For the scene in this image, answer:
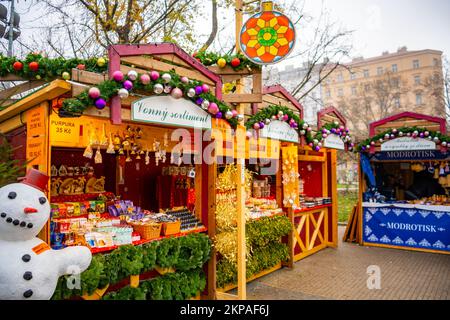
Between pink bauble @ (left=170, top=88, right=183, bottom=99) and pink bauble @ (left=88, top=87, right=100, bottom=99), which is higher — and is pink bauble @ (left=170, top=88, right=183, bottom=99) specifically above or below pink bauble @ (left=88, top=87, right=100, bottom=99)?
above

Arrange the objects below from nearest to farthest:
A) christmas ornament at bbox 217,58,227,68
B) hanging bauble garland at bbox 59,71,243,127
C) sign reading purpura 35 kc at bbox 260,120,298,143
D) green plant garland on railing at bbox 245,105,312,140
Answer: hanging bauble garland at bbox 59,71,243,127
christmas ornament at bbox 217,58,227,68
green plant garland on railing at bbox 245,105,312,140
sign reading purpura 35 kc at bbox 260,120,298,143

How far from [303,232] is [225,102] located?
4.91m

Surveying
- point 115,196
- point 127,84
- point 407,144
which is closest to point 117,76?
point 127,84

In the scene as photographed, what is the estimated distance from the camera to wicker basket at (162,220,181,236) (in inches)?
189

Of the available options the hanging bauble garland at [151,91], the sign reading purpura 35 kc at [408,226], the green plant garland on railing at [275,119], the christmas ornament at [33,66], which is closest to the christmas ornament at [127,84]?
the hanging bauble garland at [151,91]

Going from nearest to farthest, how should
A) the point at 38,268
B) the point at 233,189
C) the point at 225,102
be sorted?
the point at 38,268 → the point at 225,102 → the point at 233,189

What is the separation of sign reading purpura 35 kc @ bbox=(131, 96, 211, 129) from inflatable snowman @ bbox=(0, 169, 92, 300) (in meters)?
1.15

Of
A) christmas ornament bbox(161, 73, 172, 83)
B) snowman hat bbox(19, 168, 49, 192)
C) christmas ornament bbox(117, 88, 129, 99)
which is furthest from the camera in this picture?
christmas ornament bbox(161, 73, 172, 83)

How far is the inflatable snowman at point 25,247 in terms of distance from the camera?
286cm

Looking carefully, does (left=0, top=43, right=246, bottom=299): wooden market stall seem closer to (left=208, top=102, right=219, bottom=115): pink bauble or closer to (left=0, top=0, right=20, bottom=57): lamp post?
(left=208, top=102, right=219, bottom=115): pink bauble

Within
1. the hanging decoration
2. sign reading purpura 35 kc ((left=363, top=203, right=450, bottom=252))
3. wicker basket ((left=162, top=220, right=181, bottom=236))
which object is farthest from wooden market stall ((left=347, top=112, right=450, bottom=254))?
wicker basket ((left=162, top=220, right=181, bottom=236))

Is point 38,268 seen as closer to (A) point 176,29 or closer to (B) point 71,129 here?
(B) point 71,129

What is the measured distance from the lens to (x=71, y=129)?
4.89m
